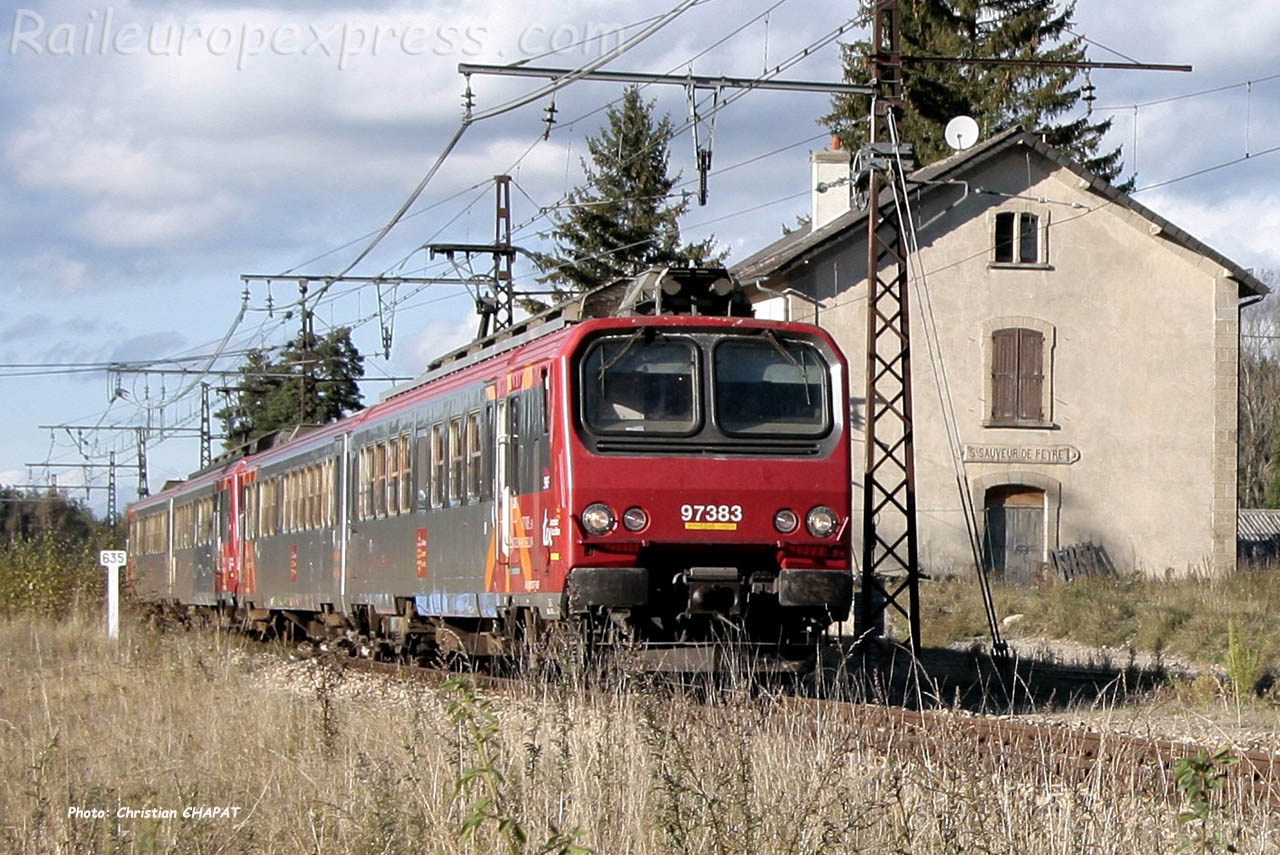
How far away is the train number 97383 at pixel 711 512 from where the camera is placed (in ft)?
39.1

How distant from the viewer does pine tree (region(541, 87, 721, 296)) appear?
57406 mm

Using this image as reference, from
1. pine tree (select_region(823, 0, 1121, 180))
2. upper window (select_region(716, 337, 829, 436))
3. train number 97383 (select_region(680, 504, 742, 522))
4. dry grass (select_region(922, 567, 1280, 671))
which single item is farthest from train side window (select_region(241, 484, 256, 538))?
pine tree (select_region(823, 0, 1121, 180))

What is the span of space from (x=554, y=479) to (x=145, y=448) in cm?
5055

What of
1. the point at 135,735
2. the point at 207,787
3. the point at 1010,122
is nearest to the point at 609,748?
the point at 207,787

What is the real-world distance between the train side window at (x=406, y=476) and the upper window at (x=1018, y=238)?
1809cm

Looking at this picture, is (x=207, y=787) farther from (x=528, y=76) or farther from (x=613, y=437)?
(x=528, y=76)

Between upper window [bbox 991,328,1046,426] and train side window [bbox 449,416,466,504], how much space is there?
1884 centimetres

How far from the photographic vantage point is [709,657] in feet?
38.2

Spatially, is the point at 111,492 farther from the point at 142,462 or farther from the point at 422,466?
the point at 422,466

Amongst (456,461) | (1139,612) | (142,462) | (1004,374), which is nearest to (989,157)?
(1004,374)

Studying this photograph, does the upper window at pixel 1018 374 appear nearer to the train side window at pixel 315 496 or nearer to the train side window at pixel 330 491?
the train side window at pixel 315 496

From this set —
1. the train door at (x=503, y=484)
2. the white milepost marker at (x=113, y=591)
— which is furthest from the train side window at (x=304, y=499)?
the train door at (x=503, y=484)

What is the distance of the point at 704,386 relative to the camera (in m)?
12.3

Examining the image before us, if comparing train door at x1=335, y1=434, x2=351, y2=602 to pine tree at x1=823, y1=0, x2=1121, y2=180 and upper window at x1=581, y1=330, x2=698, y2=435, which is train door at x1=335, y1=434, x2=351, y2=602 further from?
pine tree at x1=823, y1=0, x2=1121, y2=180
